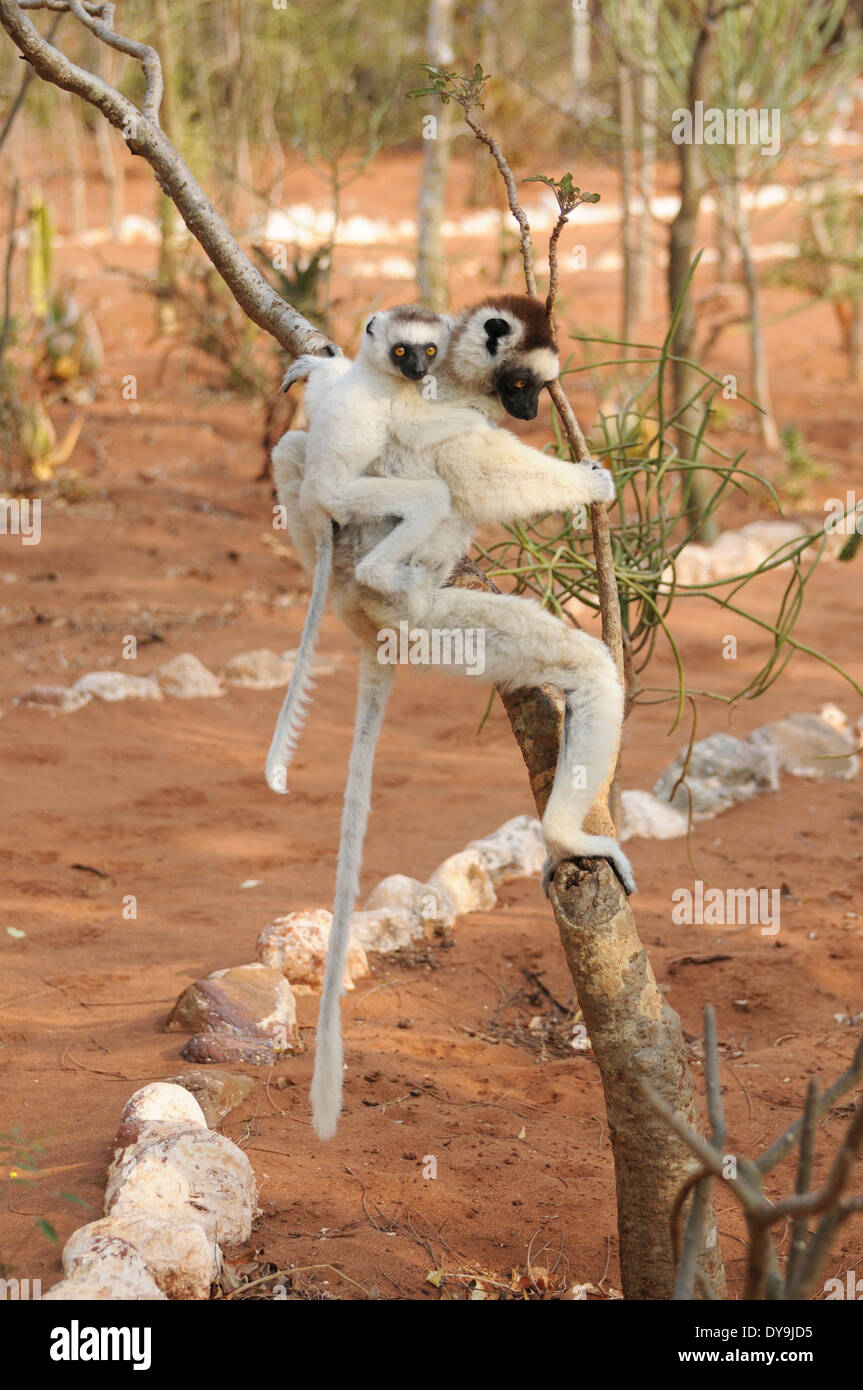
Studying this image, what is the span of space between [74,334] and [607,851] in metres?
10.9

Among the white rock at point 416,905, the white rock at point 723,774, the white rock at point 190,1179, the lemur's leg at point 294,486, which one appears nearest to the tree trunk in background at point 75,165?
the white rock at point 723,774

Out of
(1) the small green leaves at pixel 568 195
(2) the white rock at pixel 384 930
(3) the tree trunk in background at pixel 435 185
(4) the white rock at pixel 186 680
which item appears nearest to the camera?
(1) the small green leaves at pixel 568 195

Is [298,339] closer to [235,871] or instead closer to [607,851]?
[607,851]

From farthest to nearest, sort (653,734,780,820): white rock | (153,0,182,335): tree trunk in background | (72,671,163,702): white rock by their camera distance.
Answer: (153,0,182,335): tree trunk in background, (72,671,163,702): white rock, (653,734,780,820): white rock

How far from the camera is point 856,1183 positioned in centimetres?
350

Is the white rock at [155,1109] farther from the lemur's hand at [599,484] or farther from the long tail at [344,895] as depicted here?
the lemur's hand at [599,484]

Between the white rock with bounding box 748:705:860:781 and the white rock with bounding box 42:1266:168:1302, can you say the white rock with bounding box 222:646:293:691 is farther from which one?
the white rock with bounding box 42:1266:168:1302

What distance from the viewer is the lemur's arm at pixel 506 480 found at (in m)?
3.07

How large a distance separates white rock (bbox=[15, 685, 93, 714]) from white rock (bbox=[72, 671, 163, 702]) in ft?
0.45

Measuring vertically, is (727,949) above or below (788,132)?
below

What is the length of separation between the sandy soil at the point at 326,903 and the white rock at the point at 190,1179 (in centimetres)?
10

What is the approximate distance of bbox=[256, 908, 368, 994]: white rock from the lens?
455cm

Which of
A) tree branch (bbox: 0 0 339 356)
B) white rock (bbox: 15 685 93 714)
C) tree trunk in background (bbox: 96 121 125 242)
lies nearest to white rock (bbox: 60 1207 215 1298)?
tree branch (bbox: 0 0 339 356)

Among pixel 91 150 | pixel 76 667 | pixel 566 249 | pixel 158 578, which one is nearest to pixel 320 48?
pixel 566 249
